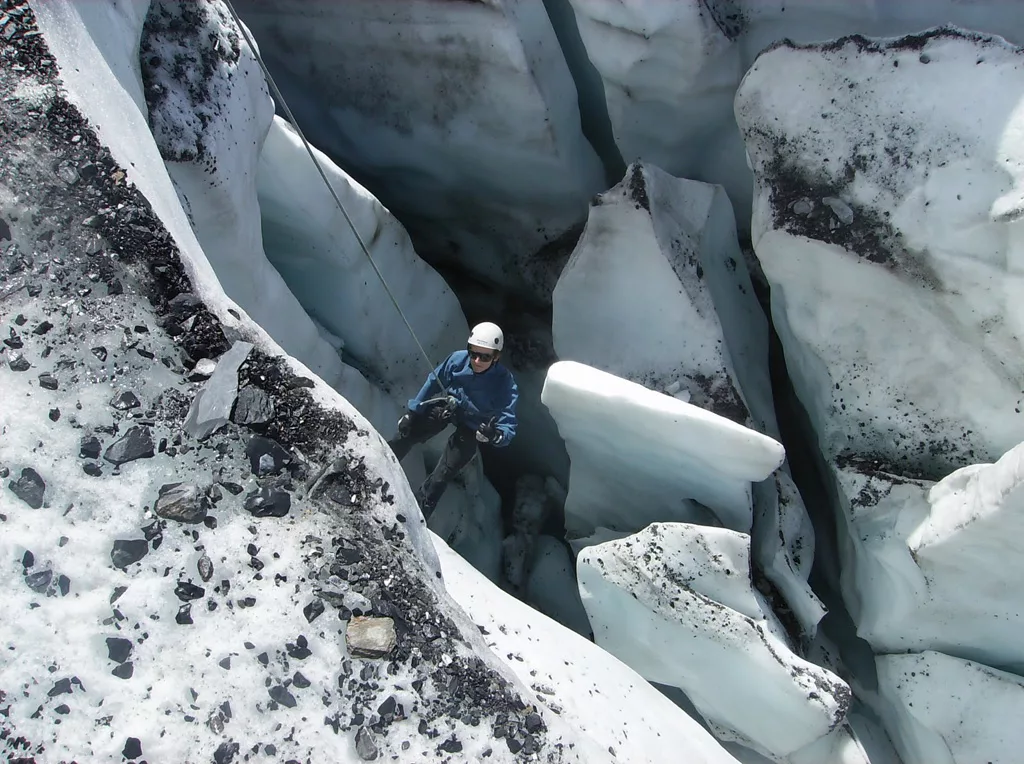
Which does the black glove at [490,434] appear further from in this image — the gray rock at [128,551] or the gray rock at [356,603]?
the gray rock at [128,551]

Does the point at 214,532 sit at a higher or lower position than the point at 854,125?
lower

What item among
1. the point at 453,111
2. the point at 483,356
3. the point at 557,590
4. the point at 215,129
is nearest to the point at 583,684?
the point at 483,356

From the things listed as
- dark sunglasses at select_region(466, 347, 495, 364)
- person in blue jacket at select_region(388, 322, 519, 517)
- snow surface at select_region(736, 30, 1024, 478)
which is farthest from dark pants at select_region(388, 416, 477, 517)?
snow surface at select_region(736, 30, 1024, 478)

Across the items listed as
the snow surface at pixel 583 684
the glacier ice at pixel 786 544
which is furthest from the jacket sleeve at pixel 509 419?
the glacier ice at pixel 786 544

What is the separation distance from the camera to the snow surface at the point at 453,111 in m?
2.58

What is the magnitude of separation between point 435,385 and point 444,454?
9.9 inches

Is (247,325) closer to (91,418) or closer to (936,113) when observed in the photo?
(91,418)

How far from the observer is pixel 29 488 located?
3.45 feet

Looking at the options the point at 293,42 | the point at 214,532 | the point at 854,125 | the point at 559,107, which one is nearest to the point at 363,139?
the point at 293,42

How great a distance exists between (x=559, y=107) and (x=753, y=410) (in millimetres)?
1334

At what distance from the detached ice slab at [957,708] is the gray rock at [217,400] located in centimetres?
196

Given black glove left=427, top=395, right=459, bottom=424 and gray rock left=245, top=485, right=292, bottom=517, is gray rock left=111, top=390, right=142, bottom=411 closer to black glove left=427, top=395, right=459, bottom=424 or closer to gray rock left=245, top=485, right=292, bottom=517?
gray rock left=245, top=485, right=292, bottom=517

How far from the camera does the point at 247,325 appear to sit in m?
1.32

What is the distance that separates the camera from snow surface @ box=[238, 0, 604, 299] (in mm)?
2578
